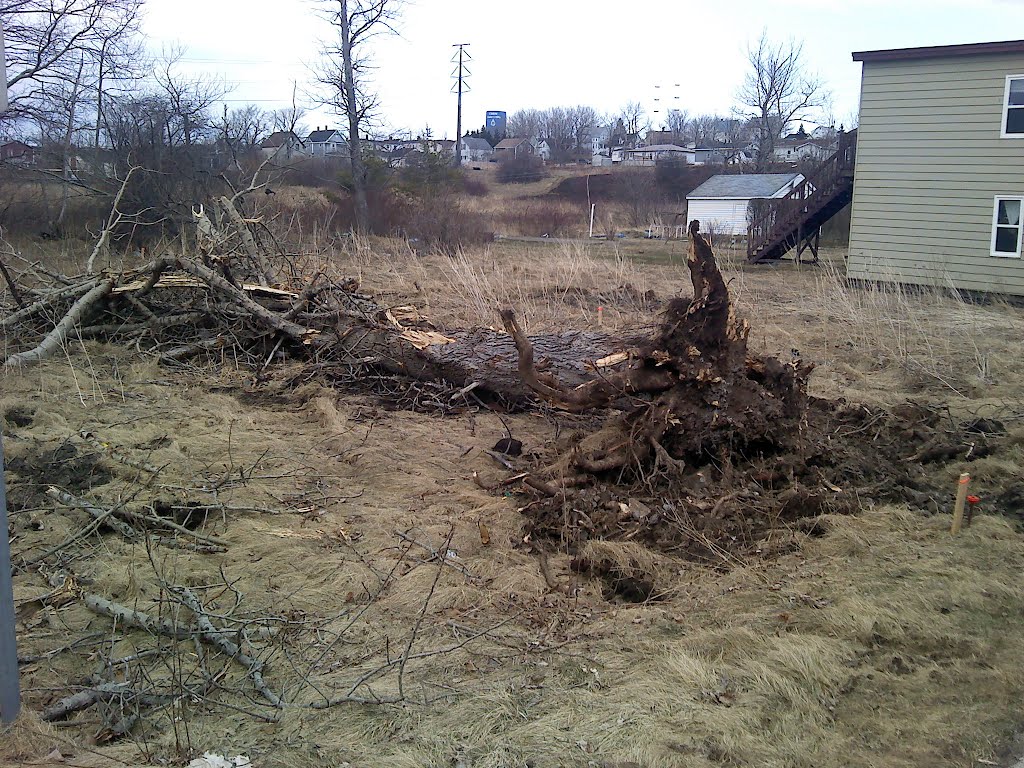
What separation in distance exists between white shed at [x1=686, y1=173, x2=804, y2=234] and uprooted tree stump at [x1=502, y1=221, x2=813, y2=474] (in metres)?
30.6

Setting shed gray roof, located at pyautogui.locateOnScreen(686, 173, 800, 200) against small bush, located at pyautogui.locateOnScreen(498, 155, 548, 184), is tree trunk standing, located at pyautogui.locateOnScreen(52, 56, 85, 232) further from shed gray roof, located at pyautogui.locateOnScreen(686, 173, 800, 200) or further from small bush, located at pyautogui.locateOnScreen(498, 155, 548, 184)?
small bush, located at pyautogui.locateOnScreen(498, 155, 548, 184)

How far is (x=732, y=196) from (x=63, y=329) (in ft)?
107

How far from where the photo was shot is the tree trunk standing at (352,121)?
2570cm

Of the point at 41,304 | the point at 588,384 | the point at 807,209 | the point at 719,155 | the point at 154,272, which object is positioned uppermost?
the point at 719,155

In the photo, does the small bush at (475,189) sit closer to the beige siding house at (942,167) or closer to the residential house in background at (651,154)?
the residential house in background at (651,154)

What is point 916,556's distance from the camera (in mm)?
4531

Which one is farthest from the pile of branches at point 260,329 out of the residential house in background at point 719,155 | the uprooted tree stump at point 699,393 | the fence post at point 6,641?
the residential house in background at point 719,155

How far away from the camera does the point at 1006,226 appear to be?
16.1 m

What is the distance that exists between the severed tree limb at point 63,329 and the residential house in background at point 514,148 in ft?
186

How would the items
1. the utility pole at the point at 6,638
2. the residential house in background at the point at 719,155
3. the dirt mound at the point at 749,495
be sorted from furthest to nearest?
the residential house in background at the point at 719,155
the dirt mound at the point at 749,495
the utility pole at the point at 6,638

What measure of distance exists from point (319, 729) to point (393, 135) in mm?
27202

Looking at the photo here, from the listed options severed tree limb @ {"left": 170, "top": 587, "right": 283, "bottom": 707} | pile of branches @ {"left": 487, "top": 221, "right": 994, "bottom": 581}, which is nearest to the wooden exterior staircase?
pile of branches @ {"left": 487, "top": 221, "right": 994, "bottom": 581}

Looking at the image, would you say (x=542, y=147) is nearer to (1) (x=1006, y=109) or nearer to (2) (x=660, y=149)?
(2) (x=660, y=149)

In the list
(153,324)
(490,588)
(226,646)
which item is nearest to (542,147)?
(153,324)
